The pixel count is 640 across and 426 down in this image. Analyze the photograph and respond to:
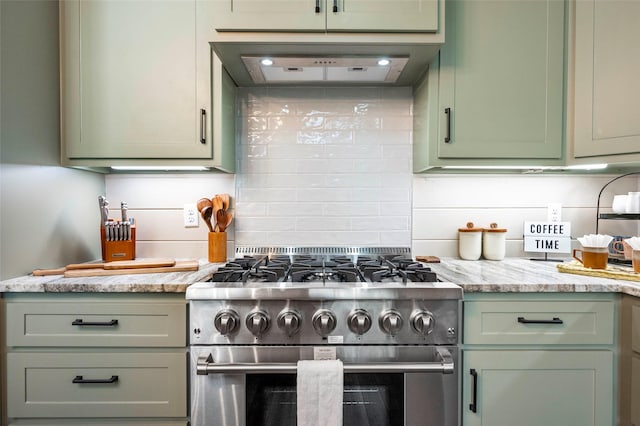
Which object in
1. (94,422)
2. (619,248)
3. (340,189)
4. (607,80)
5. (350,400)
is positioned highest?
(607,80)

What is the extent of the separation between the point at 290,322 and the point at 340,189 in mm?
905

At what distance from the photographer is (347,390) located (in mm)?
1310

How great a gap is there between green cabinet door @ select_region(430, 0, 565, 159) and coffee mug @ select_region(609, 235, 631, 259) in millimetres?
628

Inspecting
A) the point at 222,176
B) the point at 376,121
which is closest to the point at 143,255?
the point at 222,176

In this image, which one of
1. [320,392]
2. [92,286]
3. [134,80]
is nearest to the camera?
[320,392]

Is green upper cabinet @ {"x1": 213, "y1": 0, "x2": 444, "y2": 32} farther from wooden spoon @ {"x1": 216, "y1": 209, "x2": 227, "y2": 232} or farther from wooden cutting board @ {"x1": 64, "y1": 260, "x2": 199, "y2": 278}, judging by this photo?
wooden cutting board @ {"x1": 64, "y1": 260, "x2": 199, "y2": 278}

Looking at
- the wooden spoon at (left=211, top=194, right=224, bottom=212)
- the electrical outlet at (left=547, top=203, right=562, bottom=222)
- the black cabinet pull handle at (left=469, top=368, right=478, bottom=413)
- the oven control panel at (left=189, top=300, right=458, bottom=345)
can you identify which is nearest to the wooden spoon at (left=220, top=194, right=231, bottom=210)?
the wooden spoon at (left=211, top=194, right=224, bottom=212)

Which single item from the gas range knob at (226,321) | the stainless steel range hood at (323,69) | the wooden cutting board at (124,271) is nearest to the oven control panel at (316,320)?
the gas range knob at (226,321)

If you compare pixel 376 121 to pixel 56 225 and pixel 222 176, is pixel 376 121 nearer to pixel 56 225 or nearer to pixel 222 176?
pixel 222 176

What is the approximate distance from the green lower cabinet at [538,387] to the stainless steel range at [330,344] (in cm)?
11

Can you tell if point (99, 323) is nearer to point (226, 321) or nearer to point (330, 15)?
point (226, 321)

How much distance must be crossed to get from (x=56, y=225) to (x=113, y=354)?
0.66 meters

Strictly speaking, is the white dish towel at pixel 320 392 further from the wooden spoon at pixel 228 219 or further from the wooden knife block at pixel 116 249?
the wooden knife block at pixel 116 249

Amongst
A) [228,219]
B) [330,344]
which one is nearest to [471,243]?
[330,344]
